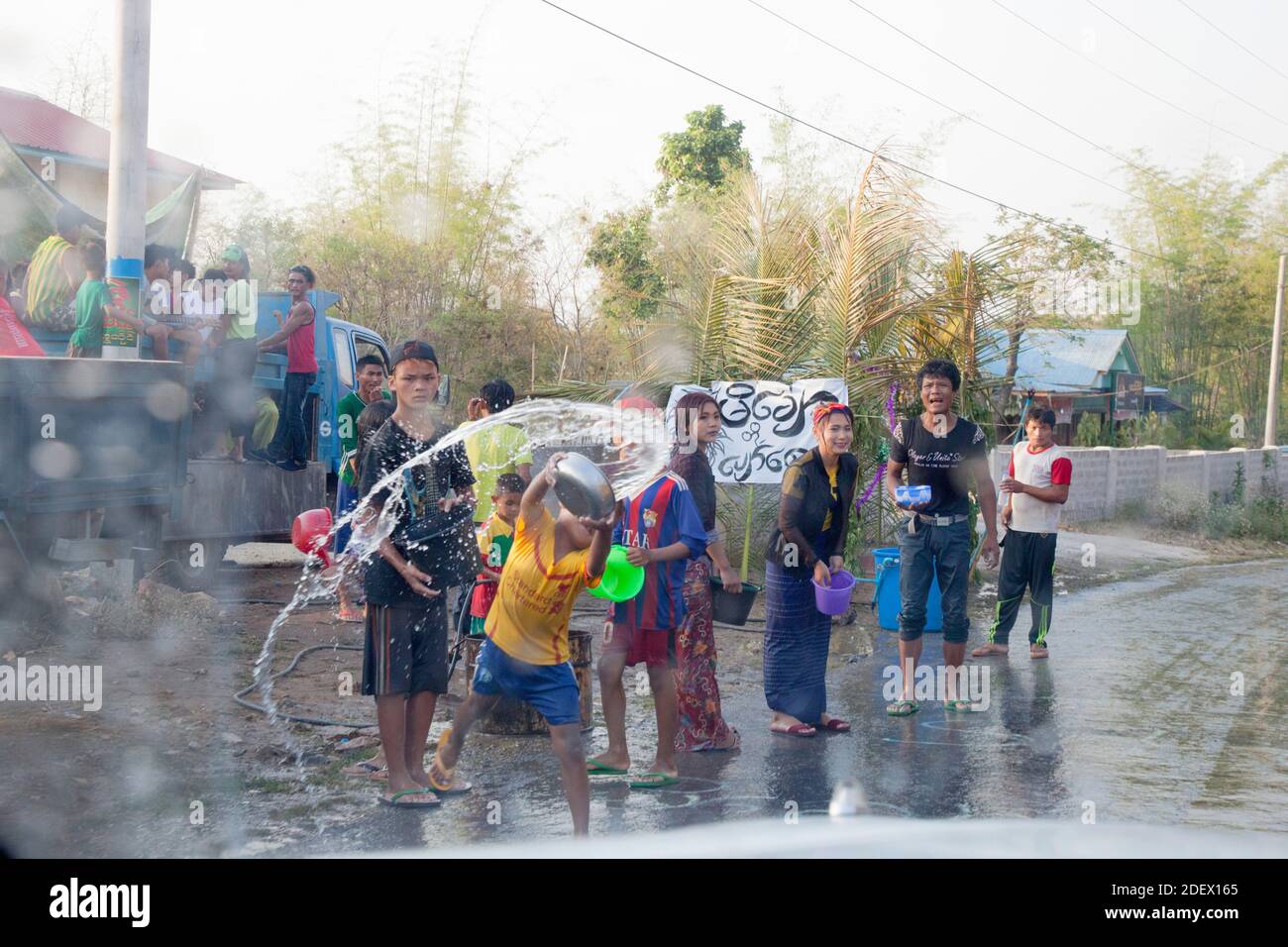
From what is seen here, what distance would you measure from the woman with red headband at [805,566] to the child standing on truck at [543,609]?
2077mm

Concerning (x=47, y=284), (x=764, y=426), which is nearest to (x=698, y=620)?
(x=764, y=426)

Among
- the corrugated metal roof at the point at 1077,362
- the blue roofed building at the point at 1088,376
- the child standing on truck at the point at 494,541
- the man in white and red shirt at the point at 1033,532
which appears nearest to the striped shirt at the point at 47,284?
the child standing on truck at the point at 494,541

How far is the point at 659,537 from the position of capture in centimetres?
610

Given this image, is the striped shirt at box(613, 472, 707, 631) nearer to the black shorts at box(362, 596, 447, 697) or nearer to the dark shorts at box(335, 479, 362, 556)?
the black shorts at box(362, 596, 447, 697)

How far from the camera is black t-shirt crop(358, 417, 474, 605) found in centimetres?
536

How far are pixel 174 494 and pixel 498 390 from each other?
90.6 inches

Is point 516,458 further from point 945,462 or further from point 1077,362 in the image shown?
point 1077,362

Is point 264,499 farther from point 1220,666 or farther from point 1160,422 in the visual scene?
point 1160,422

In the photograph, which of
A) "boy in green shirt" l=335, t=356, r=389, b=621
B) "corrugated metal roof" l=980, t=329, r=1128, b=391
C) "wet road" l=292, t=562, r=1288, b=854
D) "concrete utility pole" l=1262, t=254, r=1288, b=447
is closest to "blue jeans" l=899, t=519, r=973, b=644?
"wet road" l=292, t=562, r=1288, b=854

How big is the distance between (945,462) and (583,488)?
11.7 feet

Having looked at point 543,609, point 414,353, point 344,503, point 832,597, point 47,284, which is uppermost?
point 47,284

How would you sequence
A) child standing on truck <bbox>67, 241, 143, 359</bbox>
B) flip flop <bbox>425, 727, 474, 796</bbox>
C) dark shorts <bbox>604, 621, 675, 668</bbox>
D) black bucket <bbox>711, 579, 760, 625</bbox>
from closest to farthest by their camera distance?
flip flop <bbox>425, 727, 474, 796</bbox>
dark shorts <bbox>604, 621, 675, 668</bbox>
black bucket <bbox>711, 579, 760, 625</bbox>
child standing on truck <bbox>67, 241, 143, 359</bbox>

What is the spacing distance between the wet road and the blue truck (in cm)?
283
